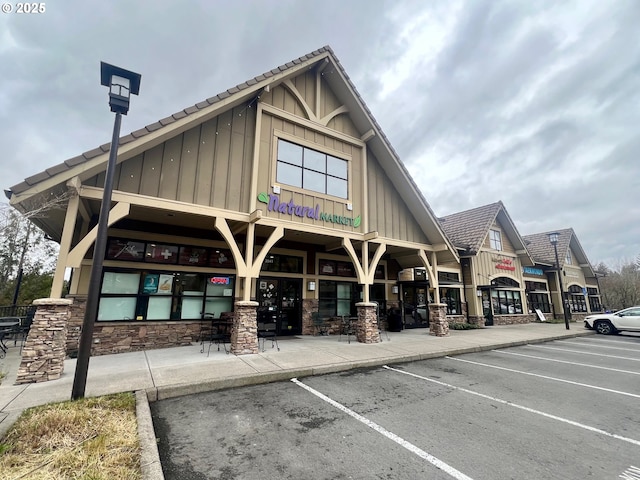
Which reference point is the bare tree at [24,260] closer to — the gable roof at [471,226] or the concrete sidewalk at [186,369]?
the concrete sidewalk at [186,369]

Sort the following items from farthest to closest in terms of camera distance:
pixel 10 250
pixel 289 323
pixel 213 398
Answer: pixel 10 250 < pixel 289 323 < pixel 213 398

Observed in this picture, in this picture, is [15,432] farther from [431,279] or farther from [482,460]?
[431,279]

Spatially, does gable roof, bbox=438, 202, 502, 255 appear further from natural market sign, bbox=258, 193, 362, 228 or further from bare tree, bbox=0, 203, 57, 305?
bare tree, bbox=0, 203, 57, 305

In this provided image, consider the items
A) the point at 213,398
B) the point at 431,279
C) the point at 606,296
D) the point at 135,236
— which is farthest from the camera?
the point at 606,296

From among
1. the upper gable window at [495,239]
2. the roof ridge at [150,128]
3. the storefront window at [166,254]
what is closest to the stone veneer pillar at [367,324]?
the storefront window at [166,254]

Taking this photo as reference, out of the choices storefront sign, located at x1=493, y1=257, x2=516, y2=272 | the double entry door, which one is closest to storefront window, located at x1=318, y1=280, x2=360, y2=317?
the double entry door

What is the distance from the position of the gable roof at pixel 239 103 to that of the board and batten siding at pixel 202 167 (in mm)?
324

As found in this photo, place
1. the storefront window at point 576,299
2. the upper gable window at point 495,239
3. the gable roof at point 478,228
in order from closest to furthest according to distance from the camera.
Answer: the gable roof at point 478,228 → the upper gable window at point 495,239 → the storefront window at point 576,299

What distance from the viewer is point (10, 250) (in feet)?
57.5

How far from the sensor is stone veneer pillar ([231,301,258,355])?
24.6ft

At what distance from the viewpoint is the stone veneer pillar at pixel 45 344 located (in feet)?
17.0

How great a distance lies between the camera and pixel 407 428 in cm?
390

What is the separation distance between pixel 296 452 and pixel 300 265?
28.2ft

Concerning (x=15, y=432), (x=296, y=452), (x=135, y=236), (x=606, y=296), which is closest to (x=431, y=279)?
(x=296, y=452)
